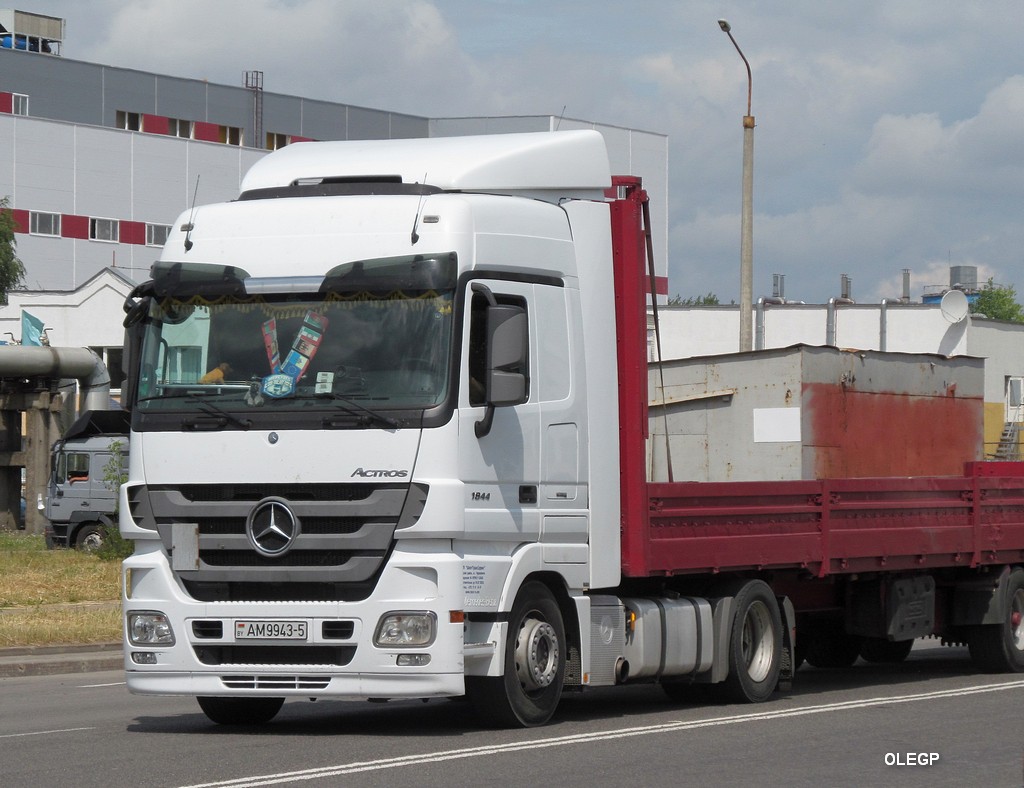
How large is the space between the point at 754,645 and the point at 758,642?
6cm

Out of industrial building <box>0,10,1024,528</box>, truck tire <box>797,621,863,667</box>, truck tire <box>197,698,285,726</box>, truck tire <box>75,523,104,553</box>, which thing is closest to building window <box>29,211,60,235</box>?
industrial building <box>0,10,1024,528</box>

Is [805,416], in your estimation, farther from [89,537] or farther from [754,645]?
[89,537]

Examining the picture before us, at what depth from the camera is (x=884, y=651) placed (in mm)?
16766

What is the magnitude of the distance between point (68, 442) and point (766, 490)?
1024 inches

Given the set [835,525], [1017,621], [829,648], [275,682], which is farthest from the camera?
[829,648]

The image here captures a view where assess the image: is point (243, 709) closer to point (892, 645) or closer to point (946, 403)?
point (892, 645)

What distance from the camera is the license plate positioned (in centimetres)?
1016

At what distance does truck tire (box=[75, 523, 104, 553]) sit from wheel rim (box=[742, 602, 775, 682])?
75.4 ft

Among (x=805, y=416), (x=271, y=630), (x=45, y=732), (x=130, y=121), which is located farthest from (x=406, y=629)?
(x=130, y=121)

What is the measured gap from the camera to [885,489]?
45.9 ft

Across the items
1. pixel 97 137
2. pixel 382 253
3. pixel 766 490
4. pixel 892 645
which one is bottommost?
pixel 892 645

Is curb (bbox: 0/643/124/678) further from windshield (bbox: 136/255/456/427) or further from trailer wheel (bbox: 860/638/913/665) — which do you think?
windshield (bbox: 136/255/456/427)

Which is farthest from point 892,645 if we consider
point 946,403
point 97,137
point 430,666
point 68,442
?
point 97,137

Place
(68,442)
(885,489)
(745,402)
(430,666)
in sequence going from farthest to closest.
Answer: (68,442)
(745,402)
(885,489)
(430,666)
